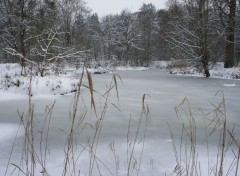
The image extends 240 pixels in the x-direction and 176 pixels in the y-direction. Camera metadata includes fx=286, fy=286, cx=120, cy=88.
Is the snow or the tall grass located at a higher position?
the snow

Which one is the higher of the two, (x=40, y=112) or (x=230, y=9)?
(x=230, y=9)

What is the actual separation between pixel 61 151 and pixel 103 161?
555 millimetres

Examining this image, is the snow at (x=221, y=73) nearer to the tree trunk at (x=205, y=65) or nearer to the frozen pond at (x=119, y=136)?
the tree trunk at (x=205, y=65)

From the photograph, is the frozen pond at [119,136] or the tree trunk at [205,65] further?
the tree trunk at [205,65]

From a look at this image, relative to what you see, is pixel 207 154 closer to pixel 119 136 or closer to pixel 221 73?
pixel 119 136

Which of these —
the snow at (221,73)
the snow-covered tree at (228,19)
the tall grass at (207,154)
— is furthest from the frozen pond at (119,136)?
the snow-covered tree at (228,19)

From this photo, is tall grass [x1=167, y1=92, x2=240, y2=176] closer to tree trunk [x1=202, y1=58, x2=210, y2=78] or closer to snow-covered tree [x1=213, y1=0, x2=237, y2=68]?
tree trunk [x1=202, y1=58, x2=210, y2=78]

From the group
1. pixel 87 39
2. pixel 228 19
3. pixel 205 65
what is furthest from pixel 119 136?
pixel 87 39

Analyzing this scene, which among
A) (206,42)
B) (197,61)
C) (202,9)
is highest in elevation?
(202,9)

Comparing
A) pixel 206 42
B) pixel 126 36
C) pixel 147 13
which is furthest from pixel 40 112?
pixel 147 13

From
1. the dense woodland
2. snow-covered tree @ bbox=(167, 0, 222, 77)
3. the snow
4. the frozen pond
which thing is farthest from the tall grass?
the snow

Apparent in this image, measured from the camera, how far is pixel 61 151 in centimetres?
301

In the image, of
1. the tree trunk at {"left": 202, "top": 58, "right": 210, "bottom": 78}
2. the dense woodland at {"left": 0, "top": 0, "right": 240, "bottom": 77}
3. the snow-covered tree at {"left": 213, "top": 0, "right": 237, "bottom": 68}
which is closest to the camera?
the dense woodland at {"left": 0, "top": 0, "right": 240, "bottom": 77}

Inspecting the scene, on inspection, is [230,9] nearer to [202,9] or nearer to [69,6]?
[202,9]
